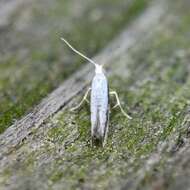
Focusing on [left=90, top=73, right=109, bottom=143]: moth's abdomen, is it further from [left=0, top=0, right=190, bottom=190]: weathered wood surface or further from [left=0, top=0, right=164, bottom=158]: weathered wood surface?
[left=0, top=0, right=164, bottom=158]: weathered wood surface

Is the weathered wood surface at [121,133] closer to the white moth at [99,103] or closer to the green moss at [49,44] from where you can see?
the white moth at [99,103]

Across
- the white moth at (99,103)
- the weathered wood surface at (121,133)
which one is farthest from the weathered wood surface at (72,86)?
the white moth at (99,103)

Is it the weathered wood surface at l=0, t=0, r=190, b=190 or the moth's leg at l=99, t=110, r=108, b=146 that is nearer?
the weathered wood surface at l=0, t=0, r=190, b=190

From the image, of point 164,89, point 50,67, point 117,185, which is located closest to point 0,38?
point 50,67

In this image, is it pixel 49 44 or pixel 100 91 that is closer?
pixel 100 91

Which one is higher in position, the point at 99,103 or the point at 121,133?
the point at 99,103

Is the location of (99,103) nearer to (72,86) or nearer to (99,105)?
(99,105)

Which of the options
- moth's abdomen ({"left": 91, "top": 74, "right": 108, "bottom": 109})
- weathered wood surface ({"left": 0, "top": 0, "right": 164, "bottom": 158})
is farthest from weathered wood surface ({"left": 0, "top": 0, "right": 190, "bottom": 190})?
moth's abdomen ({"left": 91, "top": 74, "right": 108, "bottom": 109})

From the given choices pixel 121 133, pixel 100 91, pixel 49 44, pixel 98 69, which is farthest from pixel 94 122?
pixel 49 44
